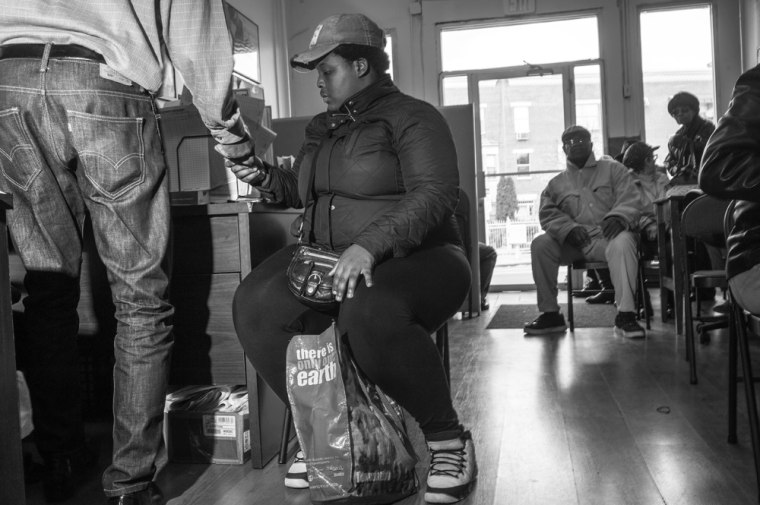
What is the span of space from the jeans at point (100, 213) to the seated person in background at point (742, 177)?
1.18m

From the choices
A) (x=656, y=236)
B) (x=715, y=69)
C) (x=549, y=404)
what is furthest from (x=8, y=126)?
(x=715, y=69)

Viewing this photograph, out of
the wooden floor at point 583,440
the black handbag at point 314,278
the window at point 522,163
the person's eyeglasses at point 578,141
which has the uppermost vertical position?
the window at point 522,163

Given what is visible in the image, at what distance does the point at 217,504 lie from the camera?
64.7 inches

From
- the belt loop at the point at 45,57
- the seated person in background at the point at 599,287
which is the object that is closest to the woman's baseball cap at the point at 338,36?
the belt loop at the point at 45,57

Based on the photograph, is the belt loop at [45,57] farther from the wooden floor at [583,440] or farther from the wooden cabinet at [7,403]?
the wooden floor at [583,440]

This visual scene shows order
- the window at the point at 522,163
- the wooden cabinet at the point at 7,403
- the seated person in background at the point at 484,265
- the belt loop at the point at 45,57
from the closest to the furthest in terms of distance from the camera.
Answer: the wooden cabinet at the point at 7,403, the belt loop at the point at 45,57, the seated person in background at the point at 484,265, the window at the point at 522,163

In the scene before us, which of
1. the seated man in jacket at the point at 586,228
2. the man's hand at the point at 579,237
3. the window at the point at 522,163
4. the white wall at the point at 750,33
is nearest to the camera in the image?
the seated man in jacket at the point at 586,228

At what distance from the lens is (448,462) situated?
1.65 m

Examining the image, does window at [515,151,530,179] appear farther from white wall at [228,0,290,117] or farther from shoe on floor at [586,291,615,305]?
white wall at [228,0,290,117]

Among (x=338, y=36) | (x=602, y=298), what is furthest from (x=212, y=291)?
(x=602, y=298)

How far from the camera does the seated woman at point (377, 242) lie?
160 centimetres

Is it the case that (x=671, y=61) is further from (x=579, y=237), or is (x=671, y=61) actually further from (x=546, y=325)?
(x=546, y=325)

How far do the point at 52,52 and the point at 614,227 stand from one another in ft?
10.8

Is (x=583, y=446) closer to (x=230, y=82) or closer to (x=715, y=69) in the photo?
(x=230, y=82)
